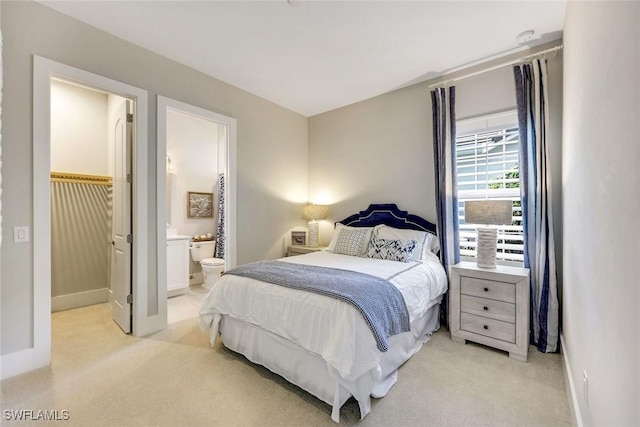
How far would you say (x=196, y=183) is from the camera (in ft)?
16.0

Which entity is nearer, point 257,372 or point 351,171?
point 257,372

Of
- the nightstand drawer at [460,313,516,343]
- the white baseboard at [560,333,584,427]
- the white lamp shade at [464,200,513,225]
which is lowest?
the white baseboard at [560,333,584,427]

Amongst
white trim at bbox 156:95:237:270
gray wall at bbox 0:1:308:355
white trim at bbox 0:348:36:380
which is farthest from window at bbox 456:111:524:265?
white trim at bbox 0:348:36:380

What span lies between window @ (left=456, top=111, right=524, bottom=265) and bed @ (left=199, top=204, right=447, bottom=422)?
25.1 inches

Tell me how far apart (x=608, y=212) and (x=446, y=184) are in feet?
6.75

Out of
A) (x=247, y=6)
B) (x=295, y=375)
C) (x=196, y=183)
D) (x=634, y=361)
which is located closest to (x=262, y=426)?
(x=295, y=375)

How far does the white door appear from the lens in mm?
2773

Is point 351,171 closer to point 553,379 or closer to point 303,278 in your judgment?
point 303,278

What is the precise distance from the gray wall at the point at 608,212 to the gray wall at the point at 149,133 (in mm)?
3261

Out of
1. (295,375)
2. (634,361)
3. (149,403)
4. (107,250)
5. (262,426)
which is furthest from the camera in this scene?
(107,250)

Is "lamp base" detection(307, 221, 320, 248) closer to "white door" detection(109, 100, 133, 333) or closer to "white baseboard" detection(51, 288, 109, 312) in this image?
"white door" detection(109, 100, 133, 333)

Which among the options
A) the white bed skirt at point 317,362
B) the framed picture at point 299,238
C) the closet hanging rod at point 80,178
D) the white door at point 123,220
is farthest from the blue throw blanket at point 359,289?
the closet hanging rod at point 80,178

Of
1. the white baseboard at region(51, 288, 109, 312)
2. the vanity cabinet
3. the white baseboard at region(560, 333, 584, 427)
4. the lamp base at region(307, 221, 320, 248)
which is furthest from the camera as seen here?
the lamp base at region(307, 221, 320, 248)

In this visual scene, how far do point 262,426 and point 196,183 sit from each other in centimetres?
415
